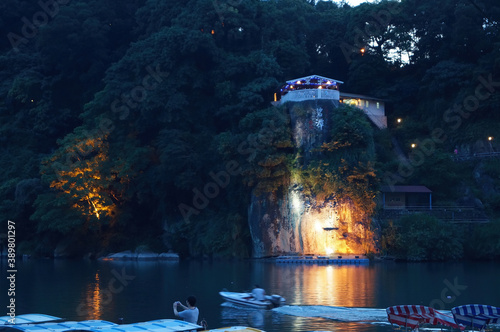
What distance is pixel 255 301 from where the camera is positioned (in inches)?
961

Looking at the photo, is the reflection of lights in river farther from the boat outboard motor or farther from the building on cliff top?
the building on cliff top

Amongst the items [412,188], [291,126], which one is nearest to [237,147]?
[291,126]

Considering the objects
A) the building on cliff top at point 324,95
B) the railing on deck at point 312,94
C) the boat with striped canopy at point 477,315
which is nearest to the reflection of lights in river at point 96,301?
the boat with striped canopy at point 477,315

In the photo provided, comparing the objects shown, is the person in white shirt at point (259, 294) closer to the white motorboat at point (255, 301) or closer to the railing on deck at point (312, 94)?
the white motorboat at point (255, 301)

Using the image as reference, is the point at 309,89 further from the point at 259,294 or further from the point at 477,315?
the point at 477,315

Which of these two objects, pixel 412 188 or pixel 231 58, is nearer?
pixel 412 188

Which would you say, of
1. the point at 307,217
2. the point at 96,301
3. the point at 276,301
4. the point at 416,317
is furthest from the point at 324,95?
the point at 416,317

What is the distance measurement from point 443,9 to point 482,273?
26.0 m

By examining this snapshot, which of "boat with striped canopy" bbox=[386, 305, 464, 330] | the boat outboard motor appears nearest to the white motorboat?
the boat outboard motor

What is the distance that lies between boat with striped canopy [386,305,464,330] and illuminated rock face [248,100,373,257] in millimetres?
25435

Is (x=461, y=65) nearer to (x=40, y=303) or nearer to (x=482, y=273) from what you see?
(x=482, y=273)

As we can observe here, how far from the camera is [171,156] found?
157 feet

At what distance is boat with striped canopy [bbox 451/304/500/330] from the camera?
1648 centimetres

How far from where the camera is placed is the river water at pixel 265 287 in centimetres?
2222
